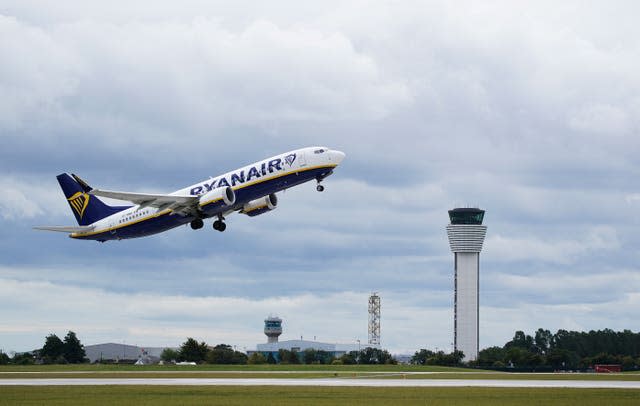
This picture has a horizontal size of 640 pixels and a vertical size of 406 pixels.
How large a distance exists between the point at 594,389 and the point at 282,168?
107ft

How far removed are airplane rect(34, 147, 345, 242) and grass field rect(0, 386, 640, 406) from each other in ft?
65.3

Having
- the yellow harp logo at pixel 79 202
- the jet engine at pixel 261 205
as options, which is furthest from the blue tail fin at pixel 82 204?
the jet engine at pixel 261 205

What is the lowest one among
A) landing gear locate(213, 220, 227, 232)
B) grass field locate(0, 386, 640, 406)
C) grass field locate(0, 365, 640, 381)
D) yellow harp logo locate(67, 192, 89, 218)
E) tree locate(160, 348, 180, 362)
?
grass field locate(0, 386, 640, 406)

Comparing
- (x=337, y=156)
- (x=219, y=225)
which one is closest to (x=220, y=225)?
(x=219, y=225)

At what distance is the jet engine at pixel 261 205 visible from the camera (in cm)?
9650

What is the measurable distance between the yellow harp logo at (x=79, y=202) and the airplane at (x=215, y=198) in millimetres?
3267

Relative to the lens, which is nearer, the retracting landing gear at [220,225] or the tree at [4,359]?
the retracting landing gear at [220,225]

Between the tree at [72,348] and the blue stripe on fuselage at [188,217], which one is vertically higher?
the blue stripe on fuselage at [188,217]

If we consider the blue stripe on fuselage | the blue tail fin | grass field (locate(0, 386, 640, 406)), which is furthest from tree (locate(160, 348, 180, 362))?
grass field (locate(0, 386, 640, 406))

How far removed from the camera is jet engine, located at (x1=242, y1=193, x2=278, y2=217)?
3799 inches

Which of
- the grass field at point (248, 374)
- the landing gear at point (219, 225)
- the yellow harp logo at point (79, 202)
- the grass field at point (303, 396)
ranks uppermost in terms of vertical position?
the yellow harp logo at point (79, 202)

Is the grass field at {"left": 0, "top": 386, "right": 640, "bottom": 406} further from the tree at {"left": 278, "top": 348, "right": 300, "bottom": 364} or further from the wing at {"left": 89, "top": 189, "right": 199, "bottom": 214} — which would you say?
the tree at {"left": 278, "top": 348, "right": 300, "bottom": 364}

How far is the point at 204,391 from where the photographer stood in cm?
7094

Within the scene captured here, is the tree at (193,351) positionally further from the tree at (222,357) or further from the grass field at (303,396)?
the grass field at (303,396)
